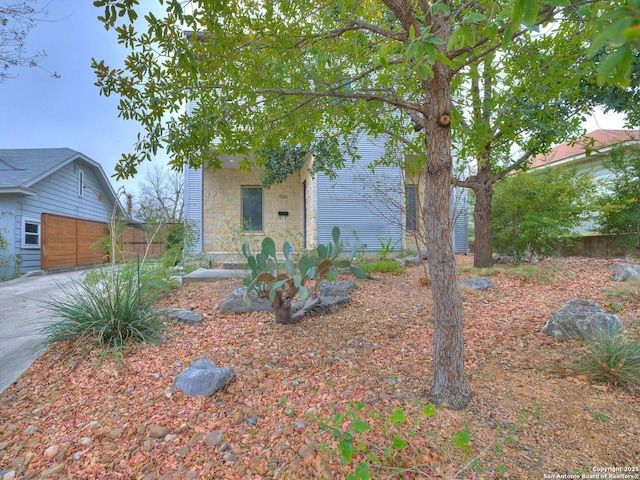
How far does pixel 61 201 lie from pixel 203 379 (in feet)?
Answer: 39.9

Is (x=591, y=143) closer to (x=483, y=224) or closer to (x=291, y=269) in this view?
(x=291, y=269)

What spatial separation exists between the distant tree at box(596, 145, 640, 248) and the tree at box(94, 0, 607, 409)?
6.36m

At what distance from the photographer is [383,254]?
21.7ft

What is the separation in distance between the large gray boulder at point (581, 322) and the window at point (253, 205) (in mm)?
8258

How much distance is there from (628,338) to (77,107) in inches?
650

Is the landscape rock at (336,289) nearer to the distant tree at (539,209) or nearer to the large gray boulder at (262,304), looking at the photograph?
the large gray boulder at (262,304)

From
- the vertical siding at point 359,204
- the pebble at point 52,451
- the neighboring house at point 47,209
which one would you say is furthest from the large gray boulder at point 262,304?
the neighboring house at point 47,209

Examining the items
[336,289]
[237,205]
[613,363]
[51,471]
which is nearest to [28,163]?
[237,205]

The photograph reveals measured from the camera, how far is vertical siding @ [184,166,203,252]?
873 centimetres

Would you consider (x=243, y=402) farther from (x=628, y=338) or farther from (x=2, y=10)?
(x=2, y=10)

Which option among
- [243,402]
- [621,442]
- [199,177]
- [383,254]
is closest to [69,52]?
[199,177]

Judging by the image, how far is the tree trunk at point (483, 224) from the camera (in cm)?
586

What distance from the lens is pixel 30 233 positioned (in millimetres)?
9164

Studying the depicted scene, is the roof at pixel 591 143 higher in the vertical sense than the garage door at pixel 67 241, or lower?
higher
